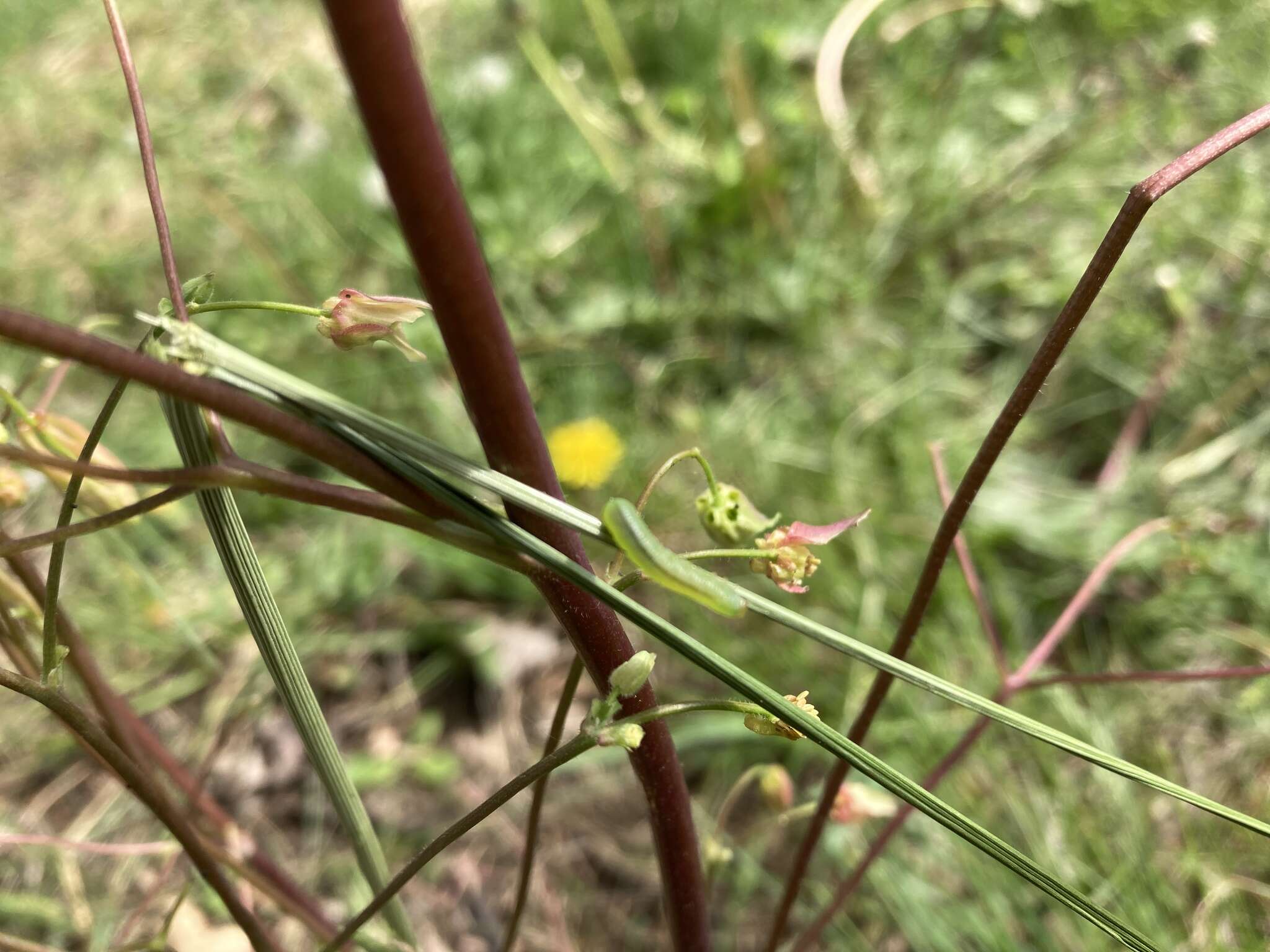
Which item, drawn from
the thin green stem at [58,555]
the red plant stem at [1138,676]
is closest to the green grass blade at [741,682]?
the thin green stem at [58,555]

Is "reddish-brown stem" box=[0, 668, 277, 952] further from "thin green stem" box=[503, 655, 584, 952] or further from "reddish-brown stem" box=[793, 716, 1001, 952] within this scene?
"reddish-brown stem" box=[793, 716, 1001, 952]

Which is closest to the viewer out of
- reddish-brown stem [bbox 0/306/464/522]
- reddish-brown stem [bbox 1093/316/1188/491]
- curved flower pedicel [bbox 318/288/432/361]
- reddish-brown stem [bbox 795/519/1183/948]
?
reddish-brown stem [bbox 0/306/464/522]

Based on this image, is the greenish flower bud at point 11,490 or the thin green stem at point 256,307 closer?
the thin green stem at point 256,307

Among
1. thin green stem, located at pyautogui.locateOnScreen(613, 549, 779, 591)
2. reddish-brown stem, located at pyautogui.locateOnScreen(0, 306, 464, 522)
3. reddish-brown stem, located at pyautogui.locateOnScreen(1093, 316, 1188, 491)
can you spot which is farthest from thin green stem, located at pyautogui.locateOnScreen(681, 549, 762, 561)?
reddish-brown stem, located at pyautogui.locateOnScreen(1093, 316, 1188, 491)

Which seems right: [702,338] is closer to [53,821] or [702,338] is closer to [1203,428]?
[1203,428]

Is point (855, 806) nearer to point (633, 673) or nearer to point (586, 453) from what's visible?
point (633, 673)

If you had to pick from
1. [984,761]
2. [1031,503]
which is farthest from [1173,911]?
[1031,503]

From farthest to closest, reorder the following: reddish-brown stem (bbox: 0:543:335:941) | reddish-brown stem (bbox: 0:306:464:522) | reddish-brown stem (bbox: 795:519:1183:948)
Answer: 1. reddish-brown stem (bbox: 795:519:1183:948)
2. reddish-brown stem (bbox: 0:543:335:941)
3. reddish-brown stem (bbox: 0:306:464:522)

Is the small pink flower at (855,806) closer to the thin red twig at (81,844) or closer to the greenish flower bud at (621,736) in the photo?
the greenish flower bud at (621,736)
